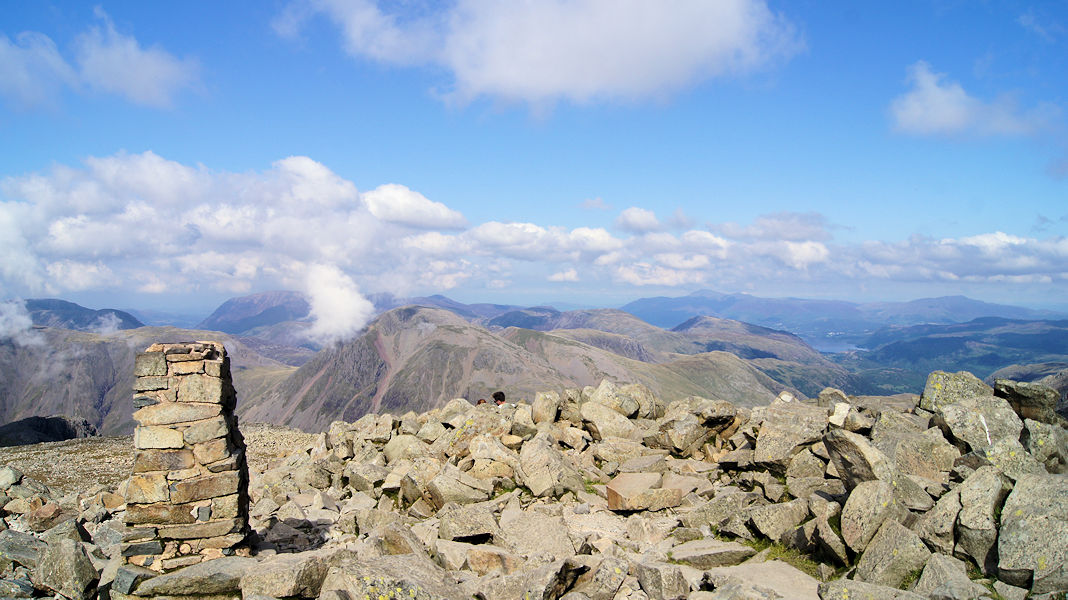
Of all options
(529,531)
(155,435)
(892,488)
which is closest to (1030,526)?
(892,488)

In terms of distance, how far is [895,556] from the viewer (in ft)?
29.5

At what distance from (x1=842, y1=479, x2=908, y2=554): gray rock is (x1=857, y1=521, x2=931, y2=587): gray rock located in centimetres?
27

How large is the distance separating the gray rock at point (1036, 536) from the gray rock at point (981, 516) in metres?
0.19

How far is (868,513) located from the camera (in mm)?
9891

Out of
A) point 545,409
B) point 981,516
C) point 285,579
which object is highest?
point 981,516

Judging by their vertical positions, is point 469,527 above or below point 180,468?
below

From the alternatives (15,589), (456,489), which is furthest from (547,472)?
(15,589)

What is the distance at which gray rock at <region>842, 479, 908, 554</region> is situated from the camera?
31.9 ft

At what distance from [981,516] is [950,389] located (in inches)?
446

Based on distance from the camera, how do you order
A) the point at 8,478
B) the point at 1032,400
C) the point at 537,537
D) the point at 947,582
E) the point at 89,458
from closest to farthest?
the point at 947,582 < the point at 537,537 < the point at 1032,400 < the point at 8,478 < the point at 89,458

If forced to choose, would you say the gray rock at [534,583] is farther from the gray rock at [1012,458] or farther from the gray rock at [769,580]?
the gray rock at [1012,458]

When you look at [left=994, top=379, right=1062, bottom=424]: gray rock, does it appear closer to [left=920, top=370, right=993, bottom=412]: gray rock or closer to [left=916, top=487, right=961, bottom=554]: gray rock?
[left=920, top=370, right=993, bottom=412]: gray rock

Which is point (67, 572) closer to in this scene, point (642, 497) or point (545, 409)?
point (642, 497)

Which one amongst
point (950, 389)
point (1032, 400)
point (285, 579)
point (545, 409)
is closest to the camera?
point (285, 579)
